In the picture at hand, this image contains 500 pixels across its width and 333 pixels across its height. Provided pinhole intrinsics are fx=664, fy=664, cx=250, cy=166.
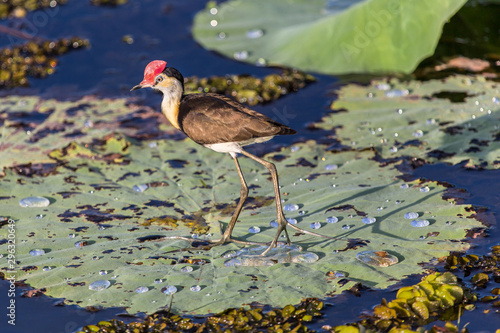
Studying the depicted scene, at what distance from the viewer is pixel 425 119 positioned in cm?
630

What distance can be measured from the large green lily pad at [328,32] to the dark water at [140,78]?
23 centimetres

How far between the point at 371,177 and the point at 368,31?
2.45 m

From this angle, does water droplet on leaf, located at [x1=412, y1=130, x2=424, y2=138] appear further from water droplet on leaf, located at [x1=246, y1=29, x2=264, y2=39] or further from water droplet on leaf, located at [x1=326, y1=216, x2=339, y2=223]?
water droplet on leaf, located at [x1=246, y1=29, x2=264, y2=39]

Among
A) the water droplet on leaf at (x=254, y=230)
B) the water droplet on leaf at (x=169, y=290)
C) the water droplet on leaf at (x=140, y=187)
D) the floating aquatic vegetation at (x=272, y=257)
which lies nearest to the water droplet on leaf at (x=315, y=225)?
the floating aquatic vegetation at (x=272, y=257)

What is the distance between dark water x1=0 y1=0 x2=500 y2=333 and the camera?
414 cm

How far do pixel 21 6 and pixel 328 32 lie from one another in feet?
15.7

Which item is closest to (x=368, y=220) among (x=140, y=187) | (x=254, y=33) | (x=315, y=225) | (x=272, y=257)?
(x=315, y=225)

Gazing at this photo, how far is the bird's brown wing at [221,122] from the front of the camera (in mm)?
4352

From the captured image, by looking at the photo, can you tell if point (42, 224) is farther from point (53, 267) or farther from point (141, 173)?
point (141, 173)

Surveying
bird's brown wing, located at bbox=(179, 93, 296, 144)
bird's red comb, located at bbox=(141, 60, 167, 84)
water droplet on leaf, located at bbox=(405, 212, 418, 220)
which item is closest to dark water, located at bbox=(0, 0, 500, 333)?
water droplet on leaf, located at bbox=(405, 212, 418, 220)

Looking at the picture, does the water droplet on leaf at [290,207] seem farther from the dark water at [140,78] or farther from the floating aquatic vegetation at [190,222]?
the dark water at [140,78]

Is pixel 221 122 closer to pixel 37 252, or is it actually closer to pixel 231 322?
pixel 231 322

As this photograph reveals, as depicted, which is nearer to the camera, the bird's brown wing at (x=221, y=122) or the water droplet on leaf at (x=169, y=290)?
the water droplet on leaf at (x=169, y=290)

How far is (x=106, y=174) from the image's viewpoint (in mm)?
5570
